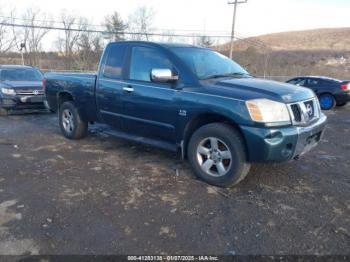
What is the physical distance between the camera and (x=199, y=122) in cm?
450

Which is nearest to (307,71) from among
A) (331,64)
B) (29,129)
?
(331,64)

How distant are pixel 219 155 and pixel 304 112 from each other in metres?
1.20

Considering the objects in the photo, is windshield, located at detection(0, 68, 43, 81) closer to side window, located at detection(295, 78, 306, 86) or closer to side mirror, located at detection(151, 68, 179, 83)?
side mirror, located at detection(151, 68, 179, 83)

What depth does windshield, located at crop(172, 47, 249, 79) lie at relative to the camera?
4695mm

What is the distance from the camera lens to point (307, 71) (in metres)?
39.1

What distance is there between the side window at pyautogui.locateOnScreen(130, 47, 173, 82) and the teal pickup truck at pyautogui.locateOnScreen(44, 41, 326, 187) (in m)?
0.01

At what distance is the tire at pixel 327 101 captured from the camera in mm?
13586

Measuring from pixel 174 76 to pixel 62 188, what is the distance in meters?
2.11

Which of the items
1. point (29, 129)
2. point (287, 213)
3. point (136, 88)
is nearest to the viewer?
point (287, 213)

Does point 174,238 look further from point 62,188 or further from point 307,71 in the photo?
point 307,71

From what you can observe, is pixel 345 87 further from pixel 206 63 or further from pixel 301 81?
pixel 206 63

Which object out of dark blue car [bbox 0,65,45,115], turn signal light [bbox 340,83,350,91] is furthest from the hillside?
dark blue car [bbox 0,65,45,115]

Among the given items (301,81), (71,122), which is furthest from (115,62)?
(301,81)

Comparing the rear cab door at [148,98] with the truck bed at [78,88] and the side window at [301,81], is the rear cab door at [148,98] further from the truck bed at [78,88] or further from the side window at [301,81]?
the side window at [301,81]
